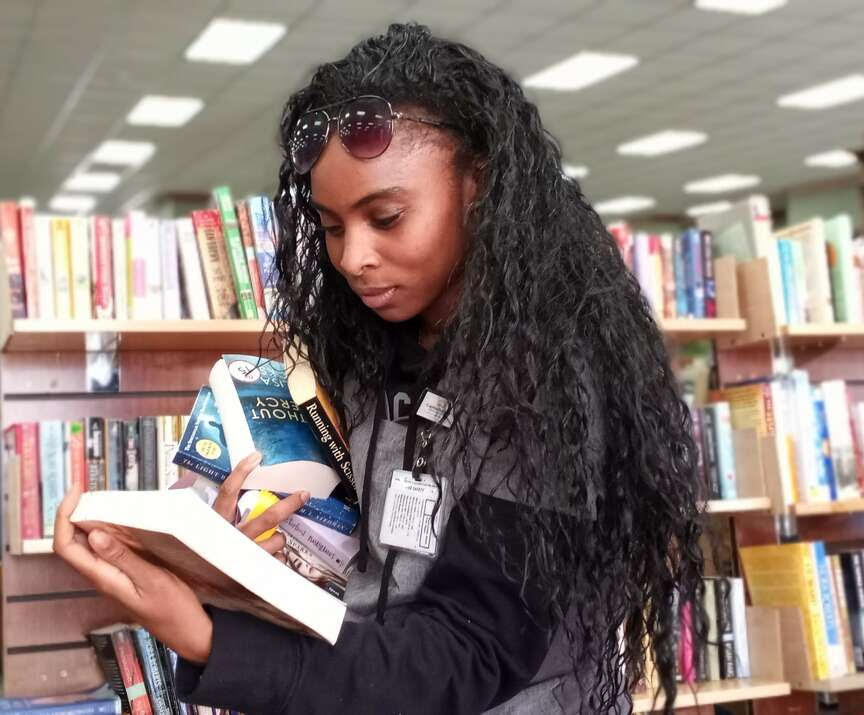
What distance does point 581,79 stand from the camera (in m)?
7.44

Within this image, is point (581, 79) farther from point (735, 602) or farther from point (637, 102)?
point (735, 602)

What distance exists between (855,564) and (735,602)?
43 centimetres

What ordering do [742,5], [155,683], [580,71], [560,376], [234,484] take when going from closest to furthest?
[560,376], [234,484], [155,683], [742,5], [580,71]

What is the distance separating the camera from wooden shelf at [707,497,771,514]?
9.29 ft

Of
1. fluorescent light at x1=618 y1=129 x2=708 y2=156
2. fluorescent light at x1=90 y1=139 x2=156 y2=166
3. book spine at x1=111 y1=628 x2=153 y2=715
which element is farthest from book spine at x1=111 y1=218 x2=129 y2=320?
fluorescent light at x1=618 y1=129 x2=708 y2=156

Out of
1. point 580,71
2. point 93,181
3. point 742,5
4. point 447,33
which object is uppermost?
point 93,181

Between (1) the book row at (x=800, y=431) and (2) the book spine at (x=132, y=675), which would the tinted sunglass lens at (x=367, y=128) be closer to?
(2) the book spine at (x=132, y=675)

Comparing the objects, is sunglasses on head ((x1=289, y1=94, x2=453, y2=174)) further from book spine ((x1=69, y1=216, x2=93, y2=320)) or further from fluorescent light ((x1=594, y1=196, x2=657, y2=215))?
fluorescent light ((x1=594, y1=196, x2=657, y2=215))

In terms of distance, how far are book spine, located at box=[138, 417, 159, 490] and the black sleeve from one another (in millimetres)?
1412

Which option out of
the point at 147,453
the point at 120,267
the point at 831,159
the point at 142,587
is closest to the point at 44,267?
the point at 120,267

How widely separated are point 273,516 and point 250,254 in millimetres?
1212

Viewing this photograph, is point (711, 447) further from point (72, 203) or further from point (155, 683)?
point (72, 203)

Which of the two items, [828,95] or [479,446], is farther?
[828,95]

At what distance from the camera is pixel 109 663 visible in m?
2.28
